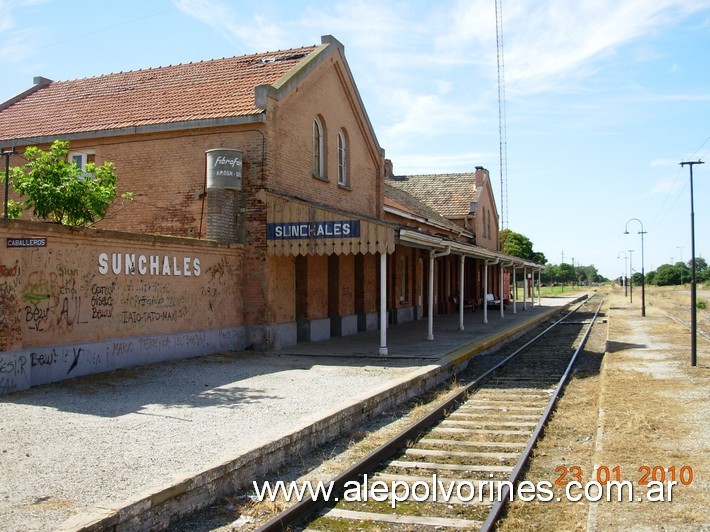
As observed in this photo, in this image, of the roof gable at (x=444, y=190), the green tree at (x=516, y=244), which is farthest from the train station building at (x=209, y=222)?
the green tree at (x=516, y=244)

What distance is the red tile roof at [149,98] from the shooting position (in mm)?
15953

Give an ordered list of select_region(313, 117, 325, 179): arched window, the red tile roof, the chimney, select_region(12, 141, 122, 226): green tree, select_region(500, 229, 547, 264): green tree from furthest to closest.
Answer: select_region(500, 229, 547, 264): green tree → the chimney → select_region(313, 117, 325, 179): arched window → the red tile roof → select_region(12, 141, 122, 226): green tree

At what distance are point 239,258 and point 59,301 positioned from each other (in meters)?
4.99

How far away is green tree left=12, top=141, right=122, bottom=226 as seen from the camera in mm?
11289

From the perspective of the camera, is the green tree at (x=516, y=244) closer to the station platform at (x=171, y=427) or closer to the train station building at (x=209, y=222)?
the train station building at (x=209, y=222)

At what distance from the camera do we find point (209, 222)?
47.2 ft

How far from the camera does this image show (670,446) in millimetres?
7301

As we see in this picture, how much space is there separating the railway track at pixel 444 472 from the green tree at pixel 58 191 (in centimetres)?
719

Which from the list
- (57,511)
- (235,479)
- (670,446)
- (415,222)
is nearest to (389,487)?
(235,479)

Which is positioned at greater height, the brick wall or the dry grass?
the brick wall

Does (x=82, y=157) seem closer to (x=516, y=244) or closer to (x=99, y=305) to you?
(x=99, y=305)

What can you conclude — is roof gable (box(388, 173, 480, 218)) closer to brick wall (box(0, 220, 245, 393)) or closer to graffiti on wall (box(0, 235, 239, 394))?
brick wall (box(0, 220, 245, 393))

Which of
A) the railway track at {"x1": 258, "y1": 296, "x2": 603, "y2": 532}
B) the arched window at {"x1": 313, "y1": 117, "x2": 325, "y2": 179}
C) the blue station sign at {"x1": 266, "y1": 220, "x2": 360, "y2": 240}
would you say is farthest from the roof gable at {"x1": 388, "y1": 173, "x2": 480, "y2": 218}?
the railway track at {"x1": 258, "y1": 296, "x2": 603, "y2": 532}

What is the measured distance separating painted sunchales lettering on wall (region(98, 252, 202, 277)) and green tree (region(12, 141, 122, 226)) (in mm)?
1251
